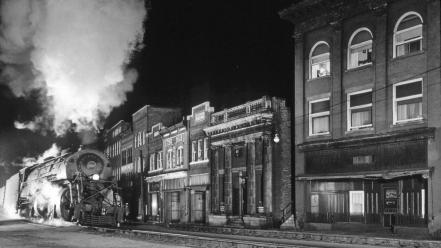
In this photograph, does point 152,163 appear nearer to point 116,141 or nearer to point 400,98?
point 116,141

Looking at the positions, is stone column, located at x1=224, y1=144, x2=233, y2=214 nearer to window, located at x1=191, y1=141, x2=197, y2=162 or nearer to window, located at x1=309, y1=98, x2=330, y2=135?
window, located at x1=191, y1=141, x2=197, y2=162

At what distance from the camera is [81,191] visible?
3553 centimetres

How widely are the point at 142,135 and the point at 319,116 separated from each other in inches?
1167

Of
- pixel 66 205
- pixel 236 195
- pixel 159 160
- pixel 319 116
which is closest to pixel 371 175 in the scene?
pixel 319 116

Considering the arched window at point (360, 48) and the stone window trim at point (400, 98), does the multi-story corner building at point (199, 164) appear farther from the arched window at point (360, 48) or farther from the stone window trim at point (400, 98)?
the stone window trim at point (400, 98)

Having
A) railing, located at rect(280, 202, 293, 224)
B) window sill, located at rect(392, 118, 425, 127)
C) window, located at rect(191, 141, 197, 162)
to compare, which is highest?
window sill, located at rect(392, 118, 425, 127)

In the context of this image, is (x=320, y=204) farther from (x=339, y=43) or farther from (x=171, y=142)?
(x=171, y=142)

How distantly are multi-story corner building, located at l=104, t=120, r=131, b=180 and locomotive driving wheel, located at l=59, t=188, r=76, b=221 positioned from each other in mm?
28001

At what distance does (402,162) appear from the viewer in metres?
26.8

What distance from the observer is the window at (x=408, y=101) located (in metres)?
26.8

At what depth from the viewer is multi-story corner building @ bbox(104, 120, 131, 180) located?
66812 millimetres

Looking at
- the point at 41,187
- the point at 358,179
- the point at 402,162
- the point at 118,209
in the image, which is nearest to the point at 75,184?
the point at 118,209

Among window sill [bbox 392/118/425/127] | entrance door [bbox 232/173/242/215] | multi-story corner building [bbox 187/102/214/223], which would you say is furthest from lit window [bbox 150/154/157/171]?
window sill [bbox 392/118/425/127]

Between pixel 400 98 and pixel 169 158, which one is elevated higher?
pixel 400 98
